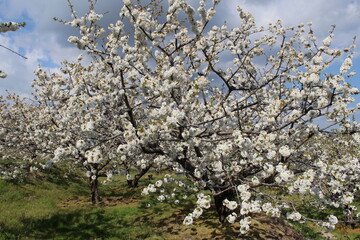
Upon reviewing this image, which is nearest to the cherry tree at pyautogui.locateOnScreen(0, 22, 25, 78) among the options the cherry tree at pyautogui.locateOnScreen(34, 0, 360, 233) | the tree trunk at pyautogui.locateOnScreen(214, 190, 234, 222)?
the cherry tree at pyautogui.locateOnScreen(34, 0, 360, 233)

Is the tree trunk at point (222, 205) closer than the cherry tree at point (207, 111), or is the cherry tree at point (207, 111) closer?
the cherry tree at point (207, 111)

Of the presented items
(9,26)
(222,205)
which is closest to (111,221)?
(222,205)

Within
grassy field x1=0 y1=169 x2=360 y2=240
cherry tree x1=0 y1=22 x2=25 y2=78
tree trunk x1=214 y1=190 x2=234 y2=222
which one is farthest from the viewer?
tree trunk x1=214 y1=190 x2=234 y2=222

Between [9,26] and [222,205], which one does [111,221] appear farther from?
[9,26]

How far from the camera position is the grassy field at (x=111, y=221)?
10.4m

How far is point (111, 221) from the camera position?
12.4 meters

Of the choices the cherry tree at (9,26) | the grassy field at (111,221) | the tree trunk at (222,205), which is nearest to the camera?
the cherry tree at (9,26)

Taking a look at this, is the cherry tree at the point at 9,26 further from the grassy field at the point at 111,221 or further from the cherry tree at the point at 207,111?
the grassy field at the point at 111,221

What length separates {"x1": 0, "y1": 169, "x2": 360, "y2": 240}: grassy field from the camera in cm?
1040

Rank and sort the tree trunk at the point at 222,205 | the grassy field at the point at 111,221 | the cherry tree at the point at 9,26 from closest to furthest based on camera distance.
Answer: the cherry tree at the point at 9,26 < the grassy field at the point at 111,221 < the tree trunk at the point at 222,205

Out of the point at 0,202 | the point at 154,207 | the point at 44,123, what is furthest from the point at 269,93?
the point at 0,202

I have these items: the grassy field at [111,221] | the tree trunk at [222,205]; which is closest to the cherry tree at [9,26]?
the grassy field at [111,221]

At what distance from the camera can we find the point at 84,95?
27.8 ft

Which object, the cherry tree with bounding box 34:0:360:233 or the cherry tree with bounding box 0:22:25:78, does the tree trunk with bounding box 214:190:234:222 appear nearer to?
the cherry tree with bounding box 34:0:360:233
